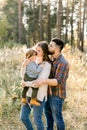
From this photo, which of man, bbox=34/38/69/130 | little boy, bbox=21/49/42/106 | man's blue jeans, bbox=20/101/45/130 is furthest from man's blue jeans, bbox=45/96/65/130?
little boy, bbox=21/49/42/106

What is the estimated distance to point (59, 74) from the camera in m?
5.60

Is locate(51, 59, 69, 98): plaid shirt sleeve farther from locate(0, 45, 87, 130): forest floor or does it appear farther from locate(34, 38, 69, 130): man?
locate(0, 45, 87, 130): forest floor

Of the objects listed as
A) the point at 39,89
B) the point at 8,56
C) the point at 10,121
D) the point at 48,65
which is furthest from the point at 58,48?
the point at 8,56

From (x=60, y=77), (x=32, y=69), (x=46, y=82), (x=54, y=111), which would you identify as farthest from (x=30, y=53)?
(x=54, y=111)

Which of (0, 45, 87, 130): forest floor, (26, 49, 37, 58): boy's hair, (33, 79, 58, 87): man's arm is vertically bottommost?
(0, 45, 87, 130): forest floor

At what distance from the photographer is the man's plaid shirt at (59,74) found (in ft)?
18.4

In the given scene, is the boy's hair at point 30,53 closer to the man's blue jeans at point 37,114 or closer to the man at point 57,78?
the man at point 57,78

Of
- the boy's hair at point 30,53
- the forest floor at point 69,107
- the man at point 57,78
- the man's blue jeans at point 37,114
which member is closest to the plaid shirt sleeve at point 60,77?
the man at point 57,78

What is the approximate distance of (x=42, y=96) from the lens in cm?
554

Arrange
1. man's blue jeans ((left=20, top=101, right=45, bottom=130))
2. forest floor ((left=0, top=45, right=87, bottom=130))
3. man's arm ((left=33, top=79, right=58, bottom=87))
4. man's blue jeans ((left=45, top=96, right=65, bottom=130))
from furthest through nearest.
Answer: forest floor ((left=0, top=45, right=87, bottom=130))
man's blue jeans ((left=45, top=96, right=65, bottom=130))
man's blue jeans ((left=20, top=101, right=45, bottom=130))
man's arm ((left=33, top=79, right=58, bottom=87))

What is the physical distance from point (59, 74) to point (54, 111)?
2.27 feet

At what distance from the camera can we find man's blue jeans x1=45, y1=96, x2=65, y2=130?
5758mm

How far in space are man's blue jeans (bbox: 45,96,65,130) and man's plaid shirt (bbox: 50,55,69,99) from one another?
0.10m

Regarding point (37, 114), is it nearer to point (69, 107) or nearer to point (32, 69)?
point (32, 69)
